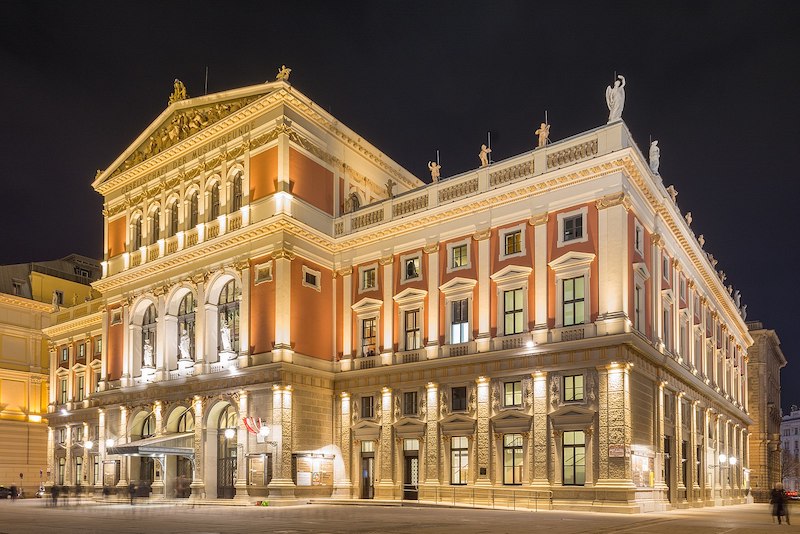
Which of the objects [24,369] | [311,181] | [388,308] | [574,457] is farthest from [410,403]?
[24,369]

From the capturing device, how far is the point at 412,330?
42.8m

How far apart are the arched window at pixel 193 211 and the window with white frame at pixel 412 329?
15.6 m

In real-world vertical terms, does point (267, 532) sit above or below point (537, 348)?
below

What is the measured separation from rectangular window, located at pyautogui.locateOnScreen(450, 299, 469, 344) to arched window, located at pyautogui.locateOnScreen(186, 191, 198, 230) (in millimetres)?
18363

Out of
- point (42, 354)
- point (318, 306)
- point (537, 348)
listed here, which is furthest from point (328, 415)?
point (42, 354)

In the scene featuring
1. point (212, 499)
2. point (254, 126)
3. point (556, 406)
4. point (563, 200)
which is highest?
point (254, 126)

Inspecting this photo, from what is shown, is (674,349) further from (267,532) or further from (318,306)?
(267,532)

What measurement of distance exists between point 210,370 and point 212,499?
7.30 m

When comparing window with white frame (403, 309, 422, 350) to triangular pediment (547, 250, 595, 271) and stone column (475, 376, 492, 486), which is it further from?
triangular pediment (547, 250, 595, 271)

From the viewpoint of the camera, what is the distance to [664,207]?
4038cm

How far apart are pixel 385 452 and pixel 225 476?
9932 millimetres

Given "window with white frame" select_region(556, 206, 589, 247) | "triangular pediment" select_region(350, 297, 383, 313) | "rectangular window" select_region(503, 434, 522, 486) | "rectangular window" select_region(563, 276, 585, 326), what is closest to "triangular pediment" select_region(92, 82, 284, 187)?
"triangular pediment" select_region(350, 297, 383, 313)

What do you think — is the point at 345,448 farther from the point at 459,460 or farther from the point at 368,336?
the point at 459,460

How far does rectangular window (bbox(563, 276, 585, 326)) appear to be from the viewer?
3606cm
